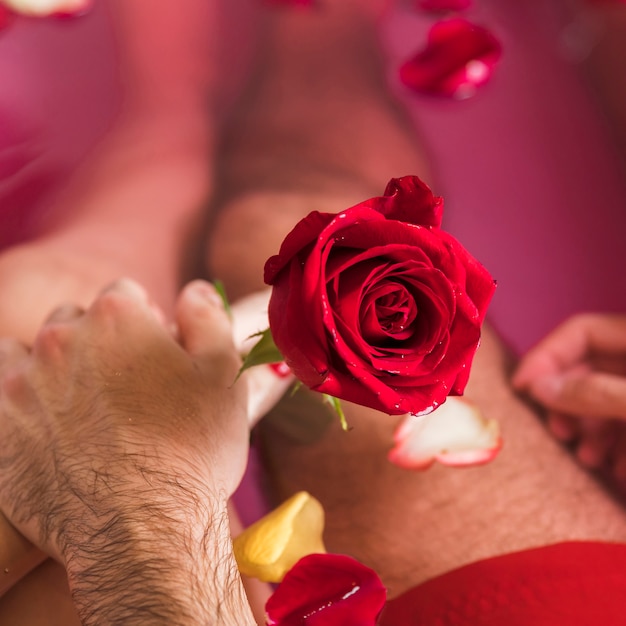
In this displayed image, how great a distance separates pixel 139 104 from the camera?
1.08m

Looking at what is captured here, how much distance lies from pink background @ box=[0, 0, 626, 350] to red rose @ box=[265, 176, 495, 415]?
500 mm

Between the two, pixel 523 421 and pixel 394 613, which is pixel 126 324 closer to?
pixel 394 613

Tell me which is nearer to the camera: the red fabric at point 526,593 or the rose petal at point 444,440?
the red fabric at point 526,593

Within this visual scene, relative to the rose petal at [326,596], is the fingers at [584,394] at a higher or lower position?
lower

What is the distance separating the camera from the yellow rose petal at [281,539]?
0.57m

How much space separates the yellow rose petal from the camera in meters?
0.57

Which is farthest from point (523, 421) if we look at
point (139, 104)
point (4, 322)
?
point (139, 104)

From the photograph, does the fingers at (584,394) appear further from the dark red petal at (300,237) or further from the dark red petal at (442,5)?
the dark red petal at (442,5)

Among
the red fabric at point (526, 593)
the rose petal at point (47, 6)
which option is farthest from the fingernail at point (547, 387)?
the rose petal at point (47, 6)

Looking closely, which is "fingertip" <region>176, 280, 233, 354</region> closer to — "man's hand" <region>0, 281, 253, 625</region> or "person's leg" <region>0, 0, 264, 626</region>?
"man's hand" <region>0, 281, 253, 625</region>

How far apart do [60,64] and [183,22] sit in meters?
0.24

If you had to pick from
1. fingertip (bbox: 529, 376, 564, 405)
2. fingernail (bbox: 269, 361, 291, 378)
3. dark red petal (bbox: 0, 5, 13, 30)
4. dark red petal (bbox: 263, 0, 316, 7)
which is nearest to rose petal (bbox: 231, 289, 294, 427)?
fingernail (bbox: 269, 361, 291, 378)

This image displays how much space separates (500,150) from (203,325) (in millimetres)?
734

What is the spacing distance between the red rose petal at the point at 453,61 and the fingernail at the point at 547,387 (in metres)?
0.57
